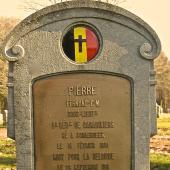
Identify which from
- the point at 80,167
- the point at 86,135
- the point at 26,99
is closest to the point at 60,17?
the point at 26,99

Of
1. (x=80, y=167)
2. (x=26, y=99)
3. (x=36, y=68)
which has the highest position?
(x=36, y=68)

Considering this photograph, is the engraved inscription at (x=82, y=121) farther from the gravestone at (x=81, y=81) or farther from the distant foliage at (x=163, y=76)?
the distant foliage at (x=163, y=76)

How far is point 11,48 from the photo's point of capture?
6582 mm

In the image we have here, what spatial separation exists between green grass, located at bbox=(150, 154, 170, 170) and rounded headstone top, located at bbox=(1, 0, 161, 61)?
15.2ft

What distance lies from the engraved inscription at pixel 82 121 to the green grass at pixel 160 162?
164 inches

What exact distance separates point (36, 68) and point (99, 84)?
844 mm

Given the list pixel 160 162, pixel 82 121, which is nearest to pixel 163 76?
pixel 160 162

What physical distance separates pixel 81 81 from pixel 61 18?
2.80 ft

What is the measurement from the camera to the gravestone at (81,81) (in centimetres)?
654

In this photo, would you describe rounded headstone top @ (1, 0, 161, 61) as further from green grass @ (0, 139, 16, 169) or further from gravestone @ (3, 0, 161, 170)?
green grass @ (0, 139, 16, 169)

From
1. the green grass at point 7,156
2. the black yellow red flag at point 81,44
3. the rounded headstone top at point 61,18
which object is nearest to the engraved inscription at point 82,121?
the black yellow red flag at point 81,44

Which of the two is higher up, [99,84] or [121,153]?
[99,84]

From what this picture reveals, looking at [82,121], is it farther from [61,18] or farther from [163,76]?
[163,76]

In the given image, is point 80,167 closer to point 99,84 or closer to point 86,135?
point 86,135
